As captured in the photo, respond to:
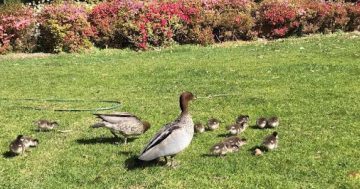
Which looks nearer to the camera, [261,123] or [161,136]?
[161,136]

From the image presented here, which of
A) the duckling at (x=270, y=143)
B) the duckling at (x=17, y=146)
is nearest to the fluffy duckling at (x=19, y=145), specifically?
the duckling at (x=17, y=146)

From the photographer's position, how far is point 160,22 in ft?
77.2

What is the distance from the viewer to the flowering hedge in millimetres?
23047

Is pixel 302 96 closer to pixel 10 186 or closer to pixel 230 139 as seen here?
pixel 230 139

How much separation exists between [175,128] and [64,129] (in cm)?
343

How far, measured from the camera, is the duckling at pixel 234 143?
26.3 ft

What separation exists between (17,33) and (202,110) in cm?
1410

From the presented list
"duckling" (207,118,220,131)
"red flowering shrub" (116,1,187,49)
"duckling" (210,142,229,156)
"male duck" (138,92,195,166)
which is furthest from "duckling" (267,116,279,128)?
"red flowering shrub" (116,1,187,49)

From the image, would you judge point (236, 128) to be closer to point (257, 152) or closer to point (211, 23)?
point (257, 152)

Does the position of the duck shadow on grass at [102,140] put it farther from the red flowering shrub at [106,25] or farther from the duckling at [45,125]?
the red flowering shrub at [106,25]

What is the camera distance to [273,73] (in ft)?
48.6

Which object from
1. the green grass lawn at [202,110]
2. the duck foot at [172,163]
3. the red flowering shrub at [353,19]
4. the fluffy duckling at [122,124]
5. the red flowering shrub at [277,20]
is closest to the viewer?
the green grass lawn at [202,110]

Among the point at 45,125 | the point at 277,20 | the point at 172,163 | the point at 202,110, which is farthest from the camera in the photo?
the point at 277,20

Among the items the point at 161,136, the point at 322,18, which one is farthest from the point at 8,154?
the point at 322,18
